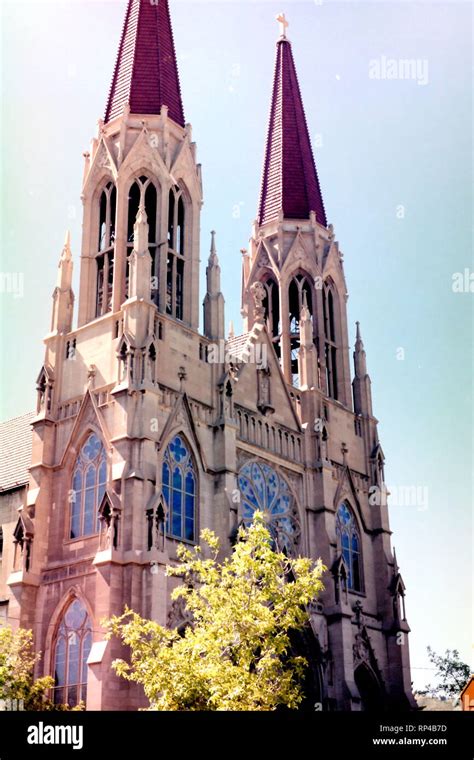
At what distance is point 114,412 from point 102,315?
5.47 meters

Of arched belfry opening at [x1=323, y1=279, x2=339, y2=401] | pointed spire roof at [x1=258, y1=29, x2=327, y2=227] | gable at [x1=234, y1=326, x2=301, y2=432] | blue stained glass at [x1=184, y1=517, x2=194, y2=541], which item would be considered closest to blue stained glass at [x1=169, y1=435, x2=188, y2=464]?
blue stained glass at [x1=184, y1=517, x2=194, y2=541]

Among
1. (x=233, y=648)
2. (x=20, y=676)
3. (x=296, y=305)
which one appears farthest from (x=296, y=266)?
(x=233, y=648)

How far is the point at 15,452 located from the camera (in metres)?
41.2

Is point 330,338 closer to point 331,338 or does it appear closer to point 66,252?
point 331,338

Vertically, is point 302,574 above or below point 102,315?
below

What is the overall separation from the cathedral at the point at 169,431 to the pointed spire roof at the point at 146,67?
83mm

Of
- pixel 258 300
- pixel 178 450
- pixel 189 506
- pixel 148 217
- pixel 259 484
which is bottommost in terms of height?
pixel 189 506

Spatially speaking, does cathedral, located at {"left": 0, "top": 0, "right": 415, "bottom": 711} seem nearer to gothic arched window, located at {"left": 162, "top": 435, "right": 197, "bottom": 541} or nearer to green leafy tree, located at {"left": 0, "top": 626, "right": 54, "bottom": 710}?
gothic arched window, located at {"left": 162, "top": 435, "right": 197, "bottom": 541}

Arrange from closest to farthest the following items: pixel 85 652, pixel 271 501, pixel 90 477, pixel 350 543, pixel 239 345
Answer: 1. pixel 85 652
2. pixel 90 477
3. pixel 271 501
4. pixel 350 543
5. pixel 239 345

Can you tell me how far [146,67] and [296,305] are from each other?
43.9 ft

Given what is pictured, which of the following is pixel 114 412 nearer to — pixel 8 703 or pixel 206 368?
pixel 206 368

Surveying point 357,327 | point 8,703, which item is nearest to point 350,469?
point 357,327

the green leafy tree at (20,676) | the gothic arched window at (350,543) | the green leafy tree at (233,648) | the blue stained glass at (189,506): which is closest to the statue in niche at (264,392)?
the gothic arched window at (350,543)

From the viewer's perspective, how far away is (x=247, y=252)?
163ft
